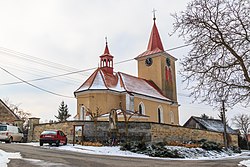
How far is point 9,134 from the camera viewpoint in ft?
94.1

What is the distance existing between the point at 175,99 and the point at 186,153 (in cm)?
2943

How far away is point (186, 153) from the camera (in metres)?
23.5

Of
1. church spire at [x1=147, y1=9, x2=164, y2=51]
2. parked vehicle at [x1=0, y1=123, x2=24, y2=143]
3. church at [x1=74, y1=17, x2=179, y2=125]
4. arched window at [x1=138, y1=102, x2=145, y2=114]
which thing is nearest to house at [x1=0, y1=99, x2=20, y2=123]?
church at [x1=74, y1=17, x2=179, y2=125]

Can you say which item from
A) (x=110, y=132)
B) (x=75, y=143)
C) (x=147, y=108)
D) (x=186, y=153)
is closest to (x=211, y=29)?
(x=186, y=153)

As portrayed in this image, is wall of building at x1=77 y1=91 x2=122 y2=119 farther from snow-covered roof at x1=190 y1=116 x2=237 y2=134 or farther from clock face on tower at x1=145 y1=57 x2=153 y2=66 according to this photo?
snow-covered roof at x1=190 y1=116 x2=237 y2=134

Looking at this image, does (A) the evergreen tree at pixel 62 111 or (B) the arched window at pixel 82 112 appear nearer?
(B) the arched window at pixel 82 112

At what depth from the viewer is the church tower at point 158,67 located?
166 ft

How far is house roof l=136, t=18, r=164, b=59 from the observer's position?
5278 centimetres

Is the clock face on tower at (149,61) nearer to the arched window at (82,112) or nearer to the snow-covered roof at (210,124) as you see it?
the snow-covered roof at (210,124)

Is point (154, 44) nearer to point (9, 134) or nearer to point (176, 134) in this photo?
point (176, 134)

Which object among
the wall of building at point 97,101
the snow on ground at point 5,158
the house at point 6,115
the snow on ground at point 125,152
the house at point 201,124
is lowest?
the snow on ground at point 125,152

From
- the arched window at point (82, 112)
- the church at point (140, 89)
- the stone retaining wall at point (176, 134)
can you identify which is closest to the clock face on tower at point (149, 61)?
the church at point (140, 89)

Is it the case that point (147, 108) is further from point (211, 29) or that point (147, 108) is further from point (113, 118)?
point (211, 29)

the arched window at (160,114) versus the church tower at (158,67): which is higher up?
the church tower at (158,67)
